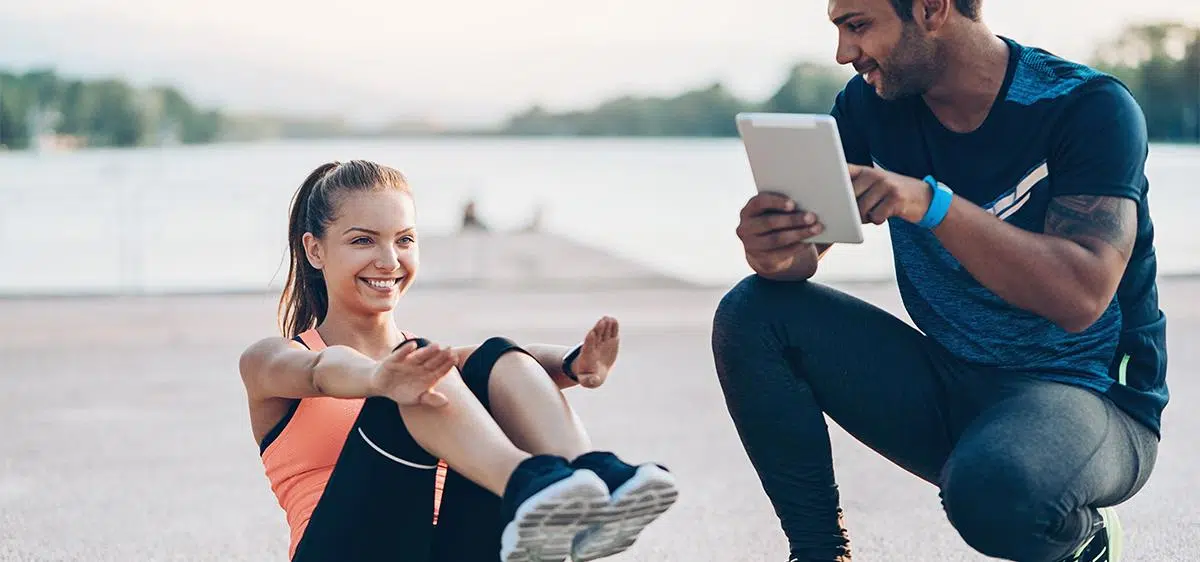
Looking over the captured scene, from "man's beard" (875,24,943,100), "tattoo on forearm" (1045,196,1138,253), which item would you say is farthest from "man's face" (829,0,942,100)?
"tattoo on forearm" (1045,196,1138,253)

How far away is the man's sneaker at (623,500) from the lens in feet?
7.23

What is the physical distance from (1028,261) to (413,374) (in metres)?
1.00

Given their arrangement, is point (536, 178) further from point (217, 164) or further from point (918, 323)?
Result: point (918, 323)

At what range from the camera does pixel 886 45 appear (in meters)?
2.72

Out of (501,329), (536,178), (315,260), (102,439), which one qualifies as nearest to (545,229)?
(536,178)

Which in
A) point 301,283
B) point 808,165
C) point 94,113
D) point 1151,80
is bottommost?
point 94,113

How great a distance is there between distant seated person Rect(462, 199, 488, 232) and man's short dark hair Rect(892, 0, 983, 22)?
14073 mm

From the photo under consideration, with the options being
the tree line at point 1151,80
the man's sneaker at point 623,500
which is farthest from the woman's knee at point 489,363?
the tree line at point 1151,80

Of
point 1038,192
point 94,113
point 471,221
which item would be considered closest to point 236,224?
point 471,221

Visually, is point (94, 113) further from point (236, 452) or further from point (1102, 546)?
point (1102, 546)

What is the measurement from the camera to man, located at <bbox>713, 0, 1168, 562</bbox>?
2.40 meters

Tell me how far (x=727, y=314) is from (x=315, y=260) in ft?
2.64

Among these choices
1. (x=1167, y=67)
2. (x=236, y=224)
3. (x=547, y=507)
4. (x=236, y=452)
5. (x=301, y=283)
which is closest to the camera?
(x=547, y=507)

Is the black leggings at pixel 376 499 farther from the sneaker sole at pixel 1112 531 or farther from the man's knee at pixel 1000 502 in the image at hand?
the sneaker sole at pixel 1112 531
